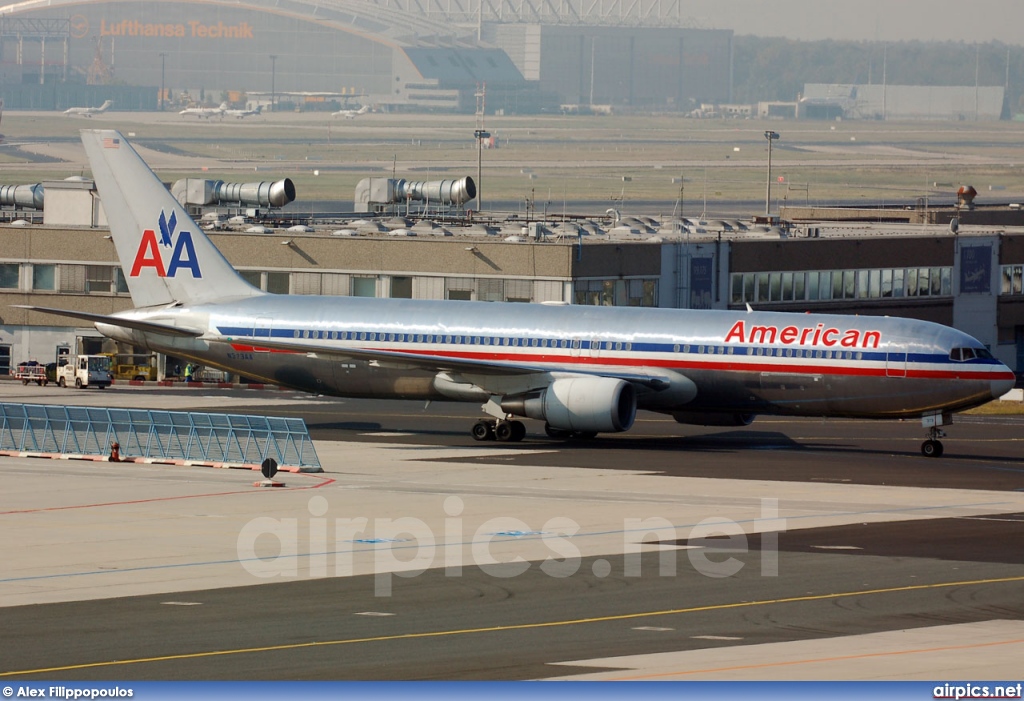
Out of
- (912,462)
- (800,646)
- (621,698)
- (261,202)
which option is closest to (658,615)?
(800,646)

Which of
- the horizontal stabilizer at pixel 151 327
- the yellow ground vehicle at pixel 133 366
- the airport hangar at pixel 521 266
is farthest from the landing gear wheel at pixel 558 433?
the yellow ground vehicle at pixel 133 366

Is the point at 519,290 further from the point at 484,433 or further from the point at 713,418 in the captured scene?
the point at 713,418

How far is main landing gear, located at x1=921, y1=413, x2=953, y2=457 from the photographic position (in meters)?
56.6

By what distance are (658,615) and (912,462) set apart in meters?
28.8

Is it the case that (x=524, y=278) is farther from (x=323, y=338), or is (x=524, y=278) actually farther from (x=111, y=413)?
(x=111, y=413)

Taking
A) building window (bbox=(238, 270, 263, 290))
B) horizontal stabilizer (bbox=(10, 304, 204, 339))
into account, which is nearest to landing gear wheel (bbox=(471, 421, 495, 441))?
horizontal stabilizer (bbox=(10, 304, 204, 339))

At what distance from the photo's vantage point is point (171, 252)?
65.6m

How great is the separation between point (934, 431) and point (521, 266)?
33086 millimetres

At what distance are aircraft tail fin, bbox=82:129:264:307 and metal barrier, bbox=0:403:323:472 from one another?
1103cm

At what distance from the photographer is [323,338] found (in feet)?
204

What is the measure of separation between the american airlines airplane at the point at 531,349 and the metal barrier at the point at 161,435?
251 inches

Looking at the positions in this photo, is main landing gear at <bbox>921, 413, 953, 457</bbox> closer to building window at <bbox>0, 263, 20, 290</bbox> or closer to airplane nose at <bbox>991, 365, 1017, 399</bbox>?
airplane nose at <bbox>991, 365, 1017, 399</bbox>

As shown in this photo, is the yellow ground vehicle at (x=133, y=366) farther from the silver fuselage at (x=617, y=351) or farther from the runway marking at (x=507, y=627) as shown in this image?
the runway marking at (x=507, y=627)

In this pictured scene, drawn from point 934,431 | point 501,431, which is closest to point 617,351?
point 501,431
